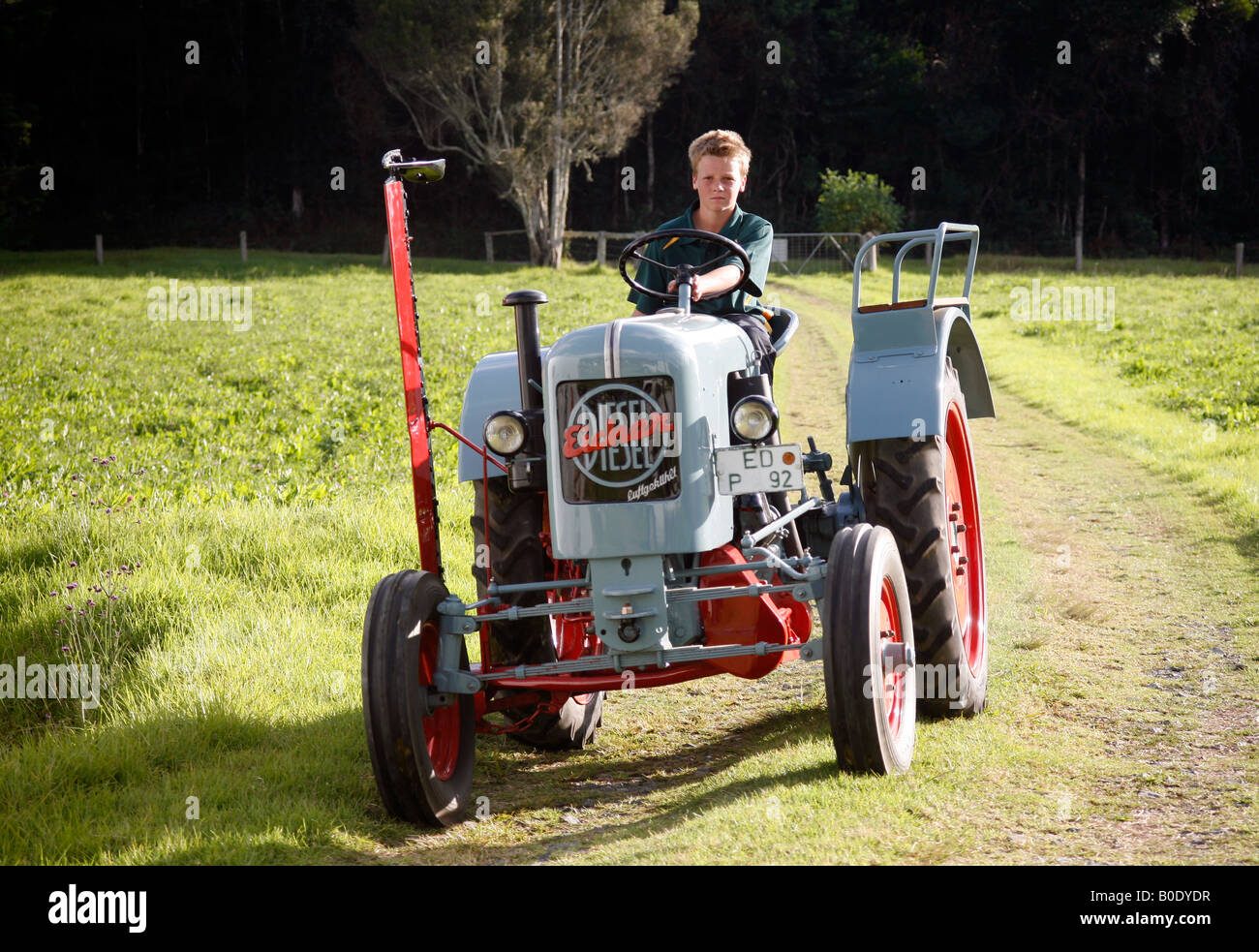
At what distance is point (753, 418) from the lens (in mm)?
3994

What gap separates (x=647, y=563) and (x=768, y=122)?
152 ft

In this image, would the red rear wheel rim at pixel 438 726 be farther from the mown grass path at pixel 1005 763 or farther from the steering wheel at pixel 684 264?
the steering wheel at pixel 684 264

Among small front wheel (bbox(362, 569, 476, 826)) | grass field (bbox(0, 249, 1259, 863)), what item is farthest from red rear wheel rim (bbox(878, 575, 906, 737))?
small front wheel (bbox(362, 569, 476, 826))

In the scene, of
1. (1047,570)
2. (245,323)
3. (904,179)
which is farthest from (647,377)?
(904,179)

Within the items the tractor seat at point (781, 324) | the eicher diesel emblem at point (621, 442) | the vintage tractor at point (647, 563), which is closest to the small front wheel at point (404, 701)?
the vintage tractor at point (647, 563)

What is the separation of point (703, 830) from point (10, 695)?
10.8ft

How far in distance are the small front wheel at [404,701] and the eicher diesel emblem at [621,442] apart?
0.63m

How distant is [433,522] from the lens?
4.45 metres

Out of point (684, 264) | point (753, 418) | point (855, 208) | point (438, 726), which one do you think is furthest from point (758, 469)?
point (855, 208)

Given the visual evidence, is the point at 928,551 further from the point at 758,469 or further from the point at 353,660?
the point at 353,660

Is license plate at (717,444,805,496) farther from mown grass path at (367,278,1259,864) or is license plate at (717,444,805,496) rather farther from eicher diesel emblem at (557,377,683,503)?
mown grass path at (367,278,1259,864)

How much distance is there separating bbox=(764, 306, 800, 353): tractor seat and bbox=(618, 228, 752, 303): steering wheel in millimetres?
332

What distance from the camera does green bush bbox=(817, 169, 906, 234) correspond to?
36406mm

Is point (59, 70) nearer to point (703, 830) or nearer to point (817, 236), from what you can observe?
point (817, 236)
